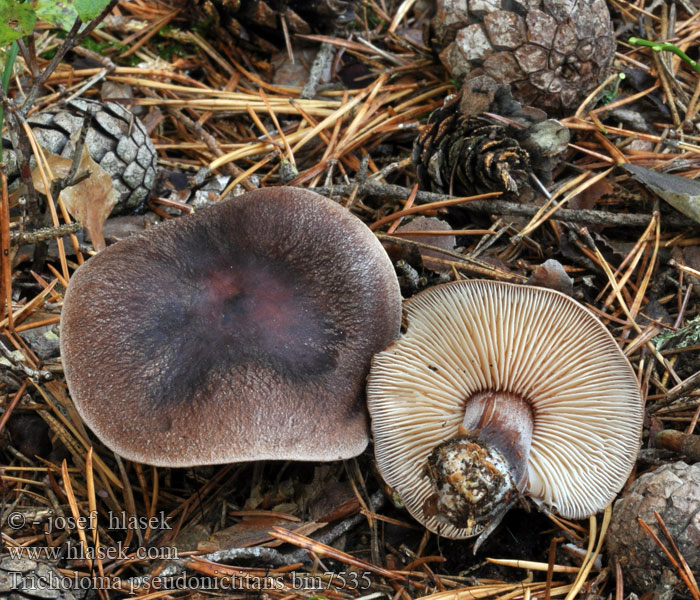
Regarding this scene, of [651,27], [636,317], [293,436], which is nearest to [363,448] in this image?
[293,436]

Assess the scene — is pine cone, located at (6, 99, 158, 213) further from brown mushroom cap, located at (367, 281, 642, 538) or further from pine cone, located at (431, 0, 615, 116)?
pine cone, located at (431, 0, 615, 116)

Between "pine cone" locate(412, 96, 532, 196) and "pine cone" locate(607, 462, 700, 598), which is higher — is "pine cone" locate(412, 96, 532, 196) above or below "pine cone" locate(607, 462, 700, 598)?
above

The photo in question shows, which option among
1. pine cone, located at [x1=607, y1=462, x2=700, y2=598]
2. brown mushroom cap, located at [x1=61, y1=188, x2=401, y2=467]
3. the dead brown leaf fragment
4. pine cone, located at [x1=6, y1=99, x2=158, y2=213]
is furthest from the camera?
pine cone, located at [x1=6, y1=99, x2=158, y2=213]

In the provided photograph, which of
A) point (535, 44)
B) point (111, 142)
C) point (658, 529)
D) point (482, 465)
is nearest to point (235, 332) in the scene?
point (482, 465)

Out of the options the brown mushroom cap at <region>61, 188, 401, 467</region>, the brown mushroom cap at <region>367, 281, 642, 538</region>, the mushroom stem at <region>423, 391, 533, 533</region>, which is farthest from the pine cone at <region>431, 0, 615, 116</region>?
the mushroom stem at <region>423, 391, 533, 533</region>

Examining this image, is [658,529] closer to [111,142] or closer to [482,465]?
[482,465]

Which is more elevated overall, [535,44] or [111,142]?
[535,44]
